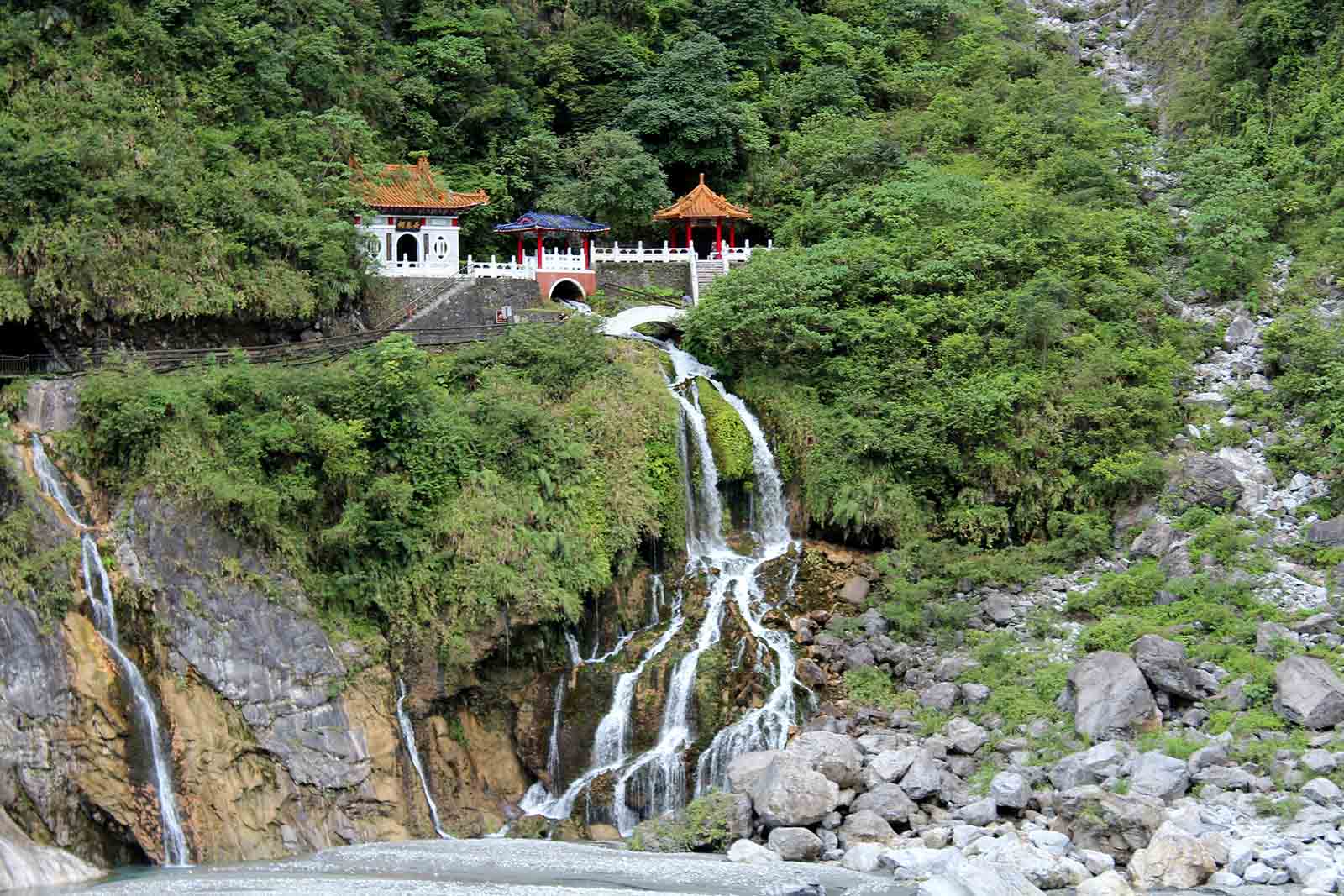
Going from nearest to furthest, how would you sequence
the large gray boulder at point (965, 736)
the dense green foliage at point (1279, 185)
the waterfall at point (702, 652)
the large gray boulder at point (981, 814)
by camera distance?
the large gray boulder at point (981, 814) < the large gray boulder at point (965, 736) < the waterfall at point (702, 652) < the dense green foliage at point (1279, 185)

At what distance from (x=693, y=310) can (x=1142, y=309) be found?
11118mm

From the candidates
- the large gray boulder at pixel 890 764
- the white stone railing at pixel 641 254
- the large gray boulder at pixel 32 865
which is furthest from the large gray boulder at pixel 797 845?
the white stone railing at pixel 641 254

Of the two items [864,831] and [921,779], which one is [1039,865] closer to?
[864,831]

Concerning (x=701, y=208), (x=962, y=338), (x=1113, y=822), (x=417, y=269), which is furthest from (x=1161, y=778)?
(x=417, y=269)

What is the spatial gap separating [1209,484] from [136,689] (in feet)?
70.9

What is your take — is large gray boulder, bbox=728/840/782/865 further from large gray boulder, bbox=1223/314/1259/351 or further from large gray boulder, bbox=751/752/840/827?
large gray boulder, bbox=1223/314/1259/351

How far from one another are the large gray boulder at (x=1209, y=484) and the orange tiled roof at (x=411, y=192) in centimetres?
1957

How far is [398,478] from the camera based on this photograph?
28.1 meters

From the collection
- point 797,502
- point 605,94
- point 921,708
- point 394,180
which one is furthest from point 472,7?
point 921,708

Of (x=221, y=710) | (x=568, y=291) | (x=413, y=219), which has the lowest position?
(x=221, y=710)

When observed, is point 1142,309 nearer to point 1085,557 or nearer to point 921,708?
point 1085,557

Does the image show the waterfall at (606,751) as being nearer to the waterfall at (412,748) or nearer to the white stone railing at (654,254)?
the waterfall at (412,748)

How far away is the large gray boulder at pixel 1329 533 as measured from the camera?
28.7m

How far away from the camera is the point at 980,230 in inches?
1490
